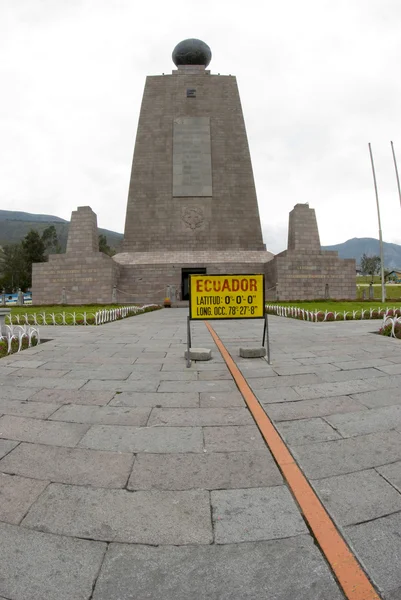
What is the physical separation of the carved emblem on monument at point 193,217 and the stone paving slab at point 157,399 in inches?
1220

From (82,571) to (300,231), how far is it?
32.3 m

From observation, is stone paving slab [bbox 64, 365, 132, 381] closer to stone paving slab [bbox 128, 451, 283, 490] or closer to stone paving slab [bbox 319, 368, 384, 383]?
stone paving slab [bbox 128, 451, 283, 490]

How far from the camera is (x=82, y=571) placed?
184 cm

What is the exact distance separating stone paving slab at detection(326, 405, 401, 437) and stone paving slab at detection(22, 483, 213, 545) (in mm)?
1814

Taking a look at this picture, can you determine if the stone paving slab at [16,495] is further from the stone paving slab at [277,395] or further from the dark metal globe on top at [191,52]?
the dark metal globe on top at [191,52]

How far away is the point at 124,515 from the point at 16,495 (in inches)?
33.5

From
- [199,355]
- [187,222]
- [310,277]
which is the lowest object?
[199,355]

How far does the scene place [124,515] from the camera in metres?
2.27

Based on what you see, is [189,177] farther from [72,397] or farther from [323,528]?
[323,528]

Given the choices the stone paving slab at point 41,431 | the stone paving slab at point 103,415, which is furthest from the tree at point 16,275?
the stone paving slab at point 41,431

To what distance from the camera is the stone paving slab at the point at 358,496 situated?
7.34ft

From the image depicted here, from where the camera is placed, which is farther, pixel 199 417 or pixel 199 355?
pixel 199 355

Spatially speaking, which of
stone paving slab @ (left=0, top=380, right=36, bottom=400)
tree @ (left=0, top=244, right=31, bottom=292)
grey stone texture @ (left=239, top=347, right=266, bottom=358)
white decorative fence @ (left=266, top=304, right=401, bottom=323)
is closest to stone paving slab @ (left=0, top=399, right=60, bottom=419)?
stone paving slab @ (left=0, top=380, right=36, bottom=400)

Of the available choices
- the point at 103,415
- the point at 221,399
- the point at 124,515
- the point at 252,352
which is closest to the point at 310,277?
the point at 252,352
